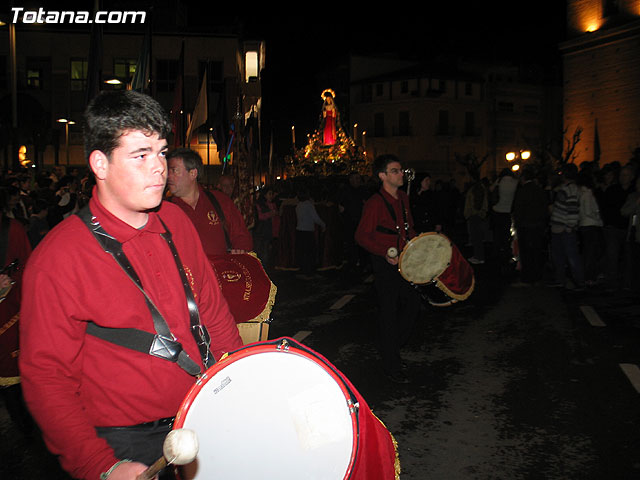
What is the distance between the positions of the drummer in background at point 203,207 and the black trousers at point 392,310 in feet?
4.44

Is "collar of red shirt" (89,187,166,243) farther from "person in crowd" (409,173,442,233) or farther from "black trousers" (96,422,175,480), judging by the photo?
"person in crowd" (409,173,442,233)

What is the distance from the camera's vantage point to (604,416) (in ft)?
17.9

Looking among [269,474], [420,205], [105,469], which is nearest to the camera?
[105,469]

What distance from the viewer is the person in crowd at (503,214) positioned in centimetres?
1486

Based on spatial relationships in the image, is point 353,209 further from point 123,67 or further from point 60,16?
point 60,16

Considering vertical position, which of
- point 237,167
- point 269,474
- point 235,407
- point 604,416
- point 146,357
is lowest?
point 604,416

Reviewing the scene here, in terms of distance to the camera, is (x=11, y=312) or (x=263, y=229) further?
(x=263, y=229)

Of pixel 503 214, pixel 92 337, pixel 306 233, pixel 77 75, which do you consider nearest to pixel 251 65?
pixel 306 233

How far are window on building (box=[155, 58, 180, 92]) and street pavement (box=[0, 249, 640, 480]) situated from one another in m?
35.7

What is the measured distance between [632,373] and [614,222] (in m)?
5.84

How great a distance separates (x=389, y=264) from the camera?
6.47 meters

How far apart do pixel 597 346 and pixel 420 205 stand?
453 centimetres

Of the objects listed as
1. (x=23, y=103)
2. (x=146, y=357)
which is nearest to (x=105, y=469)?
(x=146, y=357)

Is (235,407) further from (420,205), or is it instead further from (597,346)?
(420,205)
